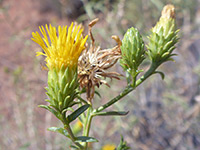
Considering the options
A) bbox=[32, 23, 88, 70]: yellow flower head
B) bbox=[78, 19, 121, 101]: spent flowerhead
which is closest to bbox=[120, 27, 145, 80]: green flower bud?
bbox=[78, 19, 121, 101]: spent flowerhead

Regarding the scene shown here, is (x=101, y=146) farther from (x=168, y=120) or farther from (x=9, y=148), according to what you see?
(x=9, y=148)

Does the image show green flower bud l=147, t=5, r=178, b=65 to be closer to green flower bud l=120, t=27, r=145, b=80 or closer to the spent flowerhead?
green flower bud l=120, t=27, r=145, b=80

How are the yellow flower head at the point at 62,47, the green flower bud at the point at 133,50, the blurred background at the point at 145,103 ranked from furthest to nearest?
the blurred background at the point at 145,103 → the green flower bud at the point at 133,50 → the yellow flower head at the point at 62,47

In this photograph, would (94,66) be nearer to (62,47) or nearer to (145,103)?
(62,47)

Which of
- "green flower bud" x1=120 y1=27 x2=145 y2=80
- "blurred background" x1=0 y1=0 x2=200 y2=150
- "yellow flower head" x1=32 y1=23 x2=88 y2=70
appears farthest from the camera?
"blurred background" x1=0 y1=0 x2=200 y2=150

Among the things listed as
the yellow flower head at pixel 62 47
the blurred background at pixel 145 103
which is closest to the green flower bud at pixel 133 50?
the yellow flower head at pixel 62 47

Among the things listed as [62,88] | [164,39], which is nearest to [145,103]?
[164,39]

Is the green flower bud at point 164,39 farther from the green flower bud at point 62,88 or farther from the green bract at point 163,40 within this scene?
the green flower bud at point 62,88
